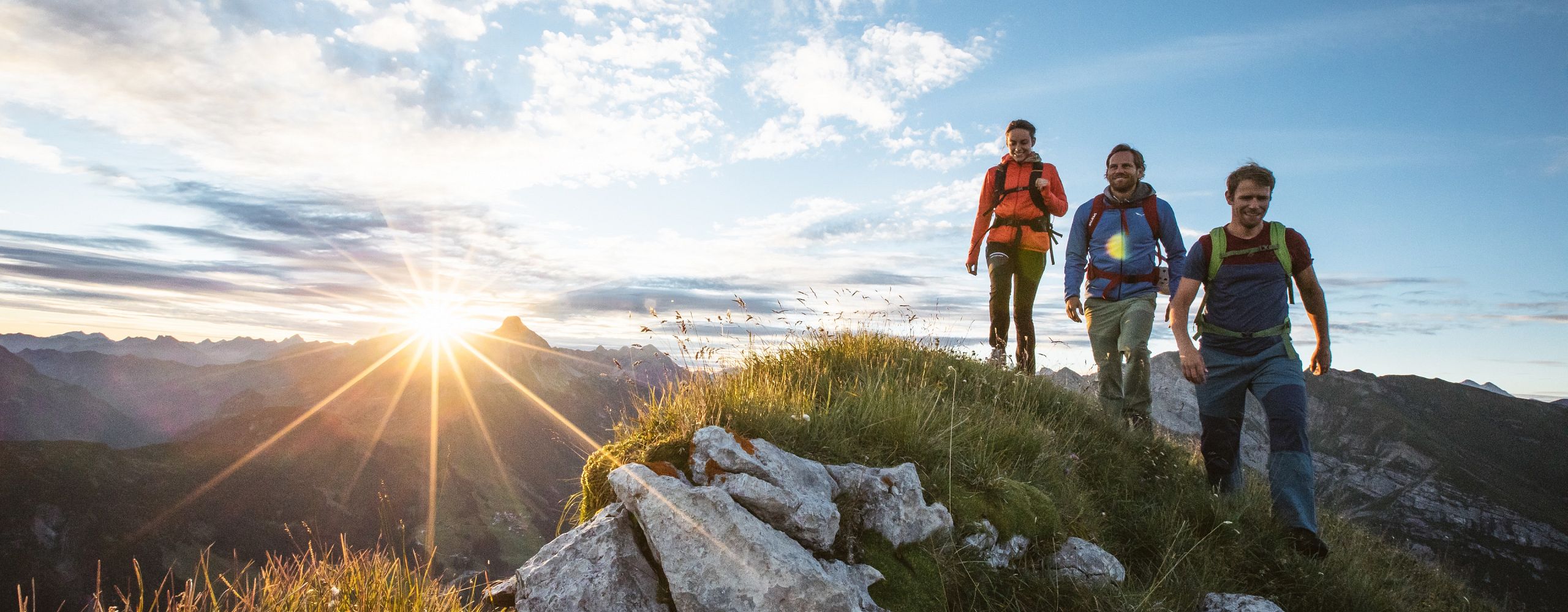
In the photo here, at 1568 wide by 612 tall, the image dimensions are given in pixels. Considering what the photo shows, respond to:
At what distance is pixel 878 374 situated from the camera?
658 centimetres

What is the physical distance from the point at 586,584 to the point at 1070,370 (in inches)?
267

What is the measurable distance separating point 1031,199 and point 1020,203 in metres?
0.12

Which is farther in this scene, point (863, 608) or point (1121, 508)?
point (1121, 508)

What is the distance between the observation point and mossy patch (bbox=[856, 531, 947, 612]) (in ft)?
13.3

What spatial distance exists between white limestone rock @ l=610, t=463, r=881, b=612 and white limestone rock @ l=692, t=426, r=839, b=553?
0.11 meters

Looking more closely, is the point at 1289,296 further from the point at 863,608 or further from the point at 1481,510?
the point at 1481,510

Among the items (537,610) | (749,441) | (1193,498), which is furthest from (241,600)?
(1193,498)

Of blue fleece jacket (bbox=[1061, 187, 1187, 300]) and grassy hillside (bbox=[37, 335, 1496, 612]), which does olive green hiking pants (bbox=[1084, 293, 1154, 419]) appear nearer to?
blue fleece jacket (bbox=[1061, 187, 1187, 300])

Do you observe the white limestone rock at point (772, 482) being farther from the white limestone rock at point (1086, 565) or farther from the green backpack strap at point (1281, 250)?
the green backpack strap at point (1281, 250)

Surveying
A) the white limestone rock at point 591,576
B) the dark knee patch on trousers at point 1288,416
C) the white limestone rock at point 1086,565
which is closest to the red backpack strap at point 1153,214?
the dark knee patch on trousers at point 1288,416

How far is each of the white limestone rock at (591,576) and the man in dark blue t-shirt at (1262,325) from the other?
443cm

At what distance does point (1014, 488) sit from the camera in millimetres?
5035

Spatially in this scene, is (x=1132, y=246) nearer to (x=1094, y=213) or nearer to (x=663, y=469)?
(x=1094, y=213)

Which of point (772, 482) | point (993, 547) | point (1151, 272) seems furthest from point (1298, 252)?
point (772, 482)
